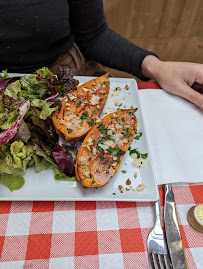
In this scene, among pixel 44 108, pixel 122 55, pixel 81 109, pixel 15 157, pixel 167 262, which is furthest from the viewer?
pixel 122 55

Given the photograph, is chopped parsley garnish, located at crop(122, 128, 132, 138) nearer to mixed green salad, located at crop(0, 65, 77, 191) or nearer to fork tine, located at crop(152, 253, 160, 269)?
mixed green salad, located at crop(0, 65, 77, 191)

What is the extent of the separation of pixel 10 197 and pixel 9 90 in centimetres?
48

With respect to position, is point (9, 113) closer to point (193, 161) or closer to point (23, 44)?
point (23, 44)

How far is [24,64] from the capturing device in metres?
1.29

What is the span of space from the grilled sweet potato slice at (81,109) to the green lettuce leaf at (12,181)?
25 centimetres

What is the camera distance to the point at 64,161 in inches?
33.9

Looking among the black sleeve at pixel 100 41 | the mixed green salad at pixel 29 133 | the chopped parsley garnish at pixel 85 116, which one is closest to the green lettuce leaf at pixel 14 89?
the mixed green salad at pixel 29 133

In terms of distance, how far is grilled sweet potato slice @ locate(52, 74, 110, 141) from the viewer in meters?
0.98

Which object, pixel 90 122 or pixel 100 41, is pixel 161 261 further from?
pixel 100 41

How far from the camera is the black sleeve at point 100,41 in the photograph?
1352mm

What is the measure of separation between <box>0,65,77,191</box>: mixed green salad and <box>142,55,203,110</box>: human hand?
58cm

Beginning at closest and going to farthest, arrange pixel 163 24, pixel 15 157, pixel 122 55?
pixel 15 157
pixel 122 55
pixel 163 24

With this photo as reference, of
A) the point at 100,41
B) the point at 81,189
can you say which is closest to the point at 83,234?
the point at 81,189

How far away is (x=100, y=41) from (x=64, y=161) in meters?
0.96
